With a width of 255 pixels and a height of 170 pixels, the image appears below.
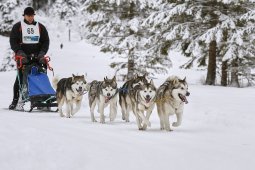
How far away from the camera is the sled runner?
395 inches

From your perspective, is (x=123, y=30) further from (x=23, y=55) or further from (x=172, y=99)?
(x=172, y=99)

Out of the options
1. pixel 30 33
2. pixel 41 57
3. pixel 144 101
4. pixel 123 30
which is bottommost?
pixel 144 101

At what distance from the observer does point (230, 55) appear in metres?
15.9

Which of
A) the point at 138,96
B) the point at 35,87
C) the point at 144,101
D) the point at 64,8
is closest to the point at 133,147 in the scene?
the point at 144,101

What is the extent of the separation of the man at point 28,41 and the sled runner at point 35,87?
5.0 inches

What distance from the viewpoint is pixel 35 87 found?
10.1 m

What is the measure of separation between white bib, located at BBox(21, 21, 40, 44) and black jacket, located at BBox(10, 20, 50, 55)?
3.0 inches

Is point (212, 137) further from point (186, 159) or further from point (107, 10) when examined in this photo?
point (107, 10)

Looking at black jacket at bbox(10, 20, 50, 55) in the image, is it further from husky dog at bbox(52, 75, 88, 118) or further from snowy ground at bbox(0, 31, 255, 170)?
snowy ground at bbox(0, 31, 255, 170)

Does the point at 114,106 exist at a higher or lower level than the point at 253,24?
lower

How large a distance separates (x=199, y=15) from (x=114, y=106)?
8536 mm

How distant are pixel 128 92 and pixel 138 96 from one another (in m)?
0.79

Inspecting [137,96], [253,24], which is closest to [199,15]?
[253,24]

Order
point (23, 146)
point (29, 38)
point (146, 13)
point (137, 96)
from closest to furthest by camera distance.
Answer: point (23, 146) < point (137, 96) < point (29, 38) < point (146, 13)
